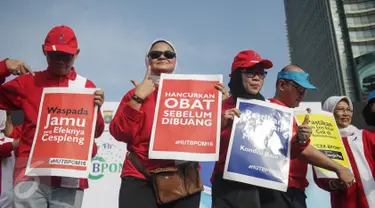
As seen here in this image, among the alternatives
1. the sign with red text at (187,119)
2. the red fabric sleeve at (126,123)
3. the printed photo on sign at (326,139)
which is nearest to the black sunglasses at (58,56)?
the red fabric sleeve at (126,123)

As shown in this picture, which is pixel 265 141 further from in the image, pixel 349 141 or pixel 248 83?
pixel 349 141

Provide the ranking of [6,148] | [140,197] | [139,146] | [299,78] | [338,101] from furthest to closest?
[338,101], [6,148], [299,78], [139,146], [140,197]

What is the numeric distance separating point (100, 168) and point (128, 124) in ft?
12.8

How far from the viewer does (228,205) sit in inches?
87.7

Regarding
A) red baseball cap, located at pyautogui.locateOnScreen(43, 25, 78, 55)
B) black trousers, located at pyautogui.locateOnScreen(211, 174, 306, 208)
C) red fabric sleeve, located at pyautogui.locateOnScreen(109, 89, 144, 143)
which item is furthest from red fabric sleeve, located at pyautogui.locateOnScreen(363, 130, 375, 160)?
red baseball cap, located at pyautogui.locateOnScreen(43, 25, 78, 55)

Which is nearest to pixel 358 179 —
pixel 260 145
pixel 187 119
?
pixel 260 145

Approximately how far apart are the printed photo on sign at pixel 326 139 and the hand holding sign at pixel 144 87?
131 centimetres

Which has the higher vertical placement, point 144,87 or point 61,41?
point 61,41

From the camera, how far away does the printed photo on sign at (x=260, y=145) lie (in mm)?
2262

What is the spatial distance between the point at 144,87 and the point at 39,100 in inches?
32.2

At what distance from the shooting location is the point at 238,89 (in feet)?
8.46

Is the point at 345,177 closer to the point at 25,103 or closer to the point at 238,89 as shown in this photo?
the point at 238,89

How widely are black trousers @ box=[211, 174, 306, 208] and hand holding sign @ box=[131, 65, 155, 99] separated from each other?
794mm

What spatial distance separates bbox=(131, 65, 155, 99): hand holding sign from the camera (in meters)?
2.29
